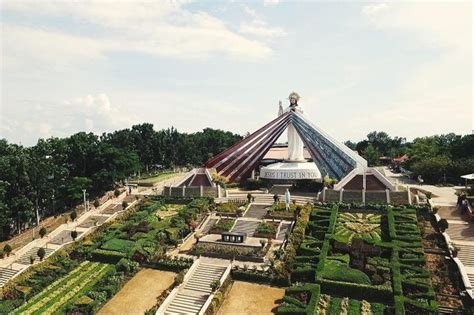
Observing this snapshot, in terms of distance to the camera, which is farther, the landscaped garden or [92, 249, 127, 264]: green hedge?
[92, 249, 127, 264]: green hedge

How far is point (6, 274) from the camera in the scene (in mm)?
26484

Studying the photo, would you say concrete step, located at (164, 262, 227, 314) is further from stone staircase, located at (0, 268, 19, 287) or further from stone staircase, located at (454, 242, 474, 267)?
stone staircase, located at (454, 242, 474, 267)

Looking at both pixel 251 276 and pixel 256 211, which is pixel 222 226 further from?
pixel 251 276

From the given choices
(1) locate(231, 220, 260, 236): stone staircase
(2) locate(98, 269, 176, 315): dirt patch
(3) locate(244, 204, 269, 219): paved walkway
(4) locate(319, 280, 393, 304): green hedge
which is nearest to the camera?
(4) locate(319, 280, 393, 304): green hedge

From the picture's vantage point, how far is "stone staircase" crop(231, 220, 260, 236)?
28644 mm

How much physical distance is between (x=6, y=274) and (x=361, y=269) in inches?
919

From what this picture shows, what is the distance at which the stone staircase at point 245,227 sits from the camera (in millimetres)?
28644

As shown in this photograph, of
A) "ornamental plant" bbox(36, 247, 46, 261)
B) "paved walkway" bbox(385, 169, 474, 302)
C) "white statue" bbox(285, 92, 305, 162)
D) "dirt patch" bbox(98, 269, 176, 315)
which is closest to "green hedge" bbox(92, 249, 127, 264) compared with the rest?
"dirt patch" bbox(98, 269, 176, 315)

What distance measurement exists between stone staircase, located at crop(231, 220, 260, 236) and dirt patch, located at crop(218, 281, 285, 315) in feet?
21.5

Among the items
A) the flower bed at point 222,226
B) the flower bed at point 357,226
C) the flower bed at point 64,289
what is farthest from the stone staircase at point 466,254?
the flower bed at point 64,289

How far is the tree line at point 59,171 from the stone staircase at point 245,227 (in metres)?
19.6

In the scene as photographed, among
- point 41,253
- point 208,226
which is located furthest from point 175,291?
point 41,253

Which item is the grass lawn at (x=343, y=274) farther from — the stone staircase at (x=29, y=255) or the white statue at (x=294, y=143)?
the white statue at (x=294, y=143)

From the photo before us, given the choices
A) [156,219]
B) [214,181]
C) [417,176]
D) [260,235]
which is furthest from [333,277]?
[417,176]
